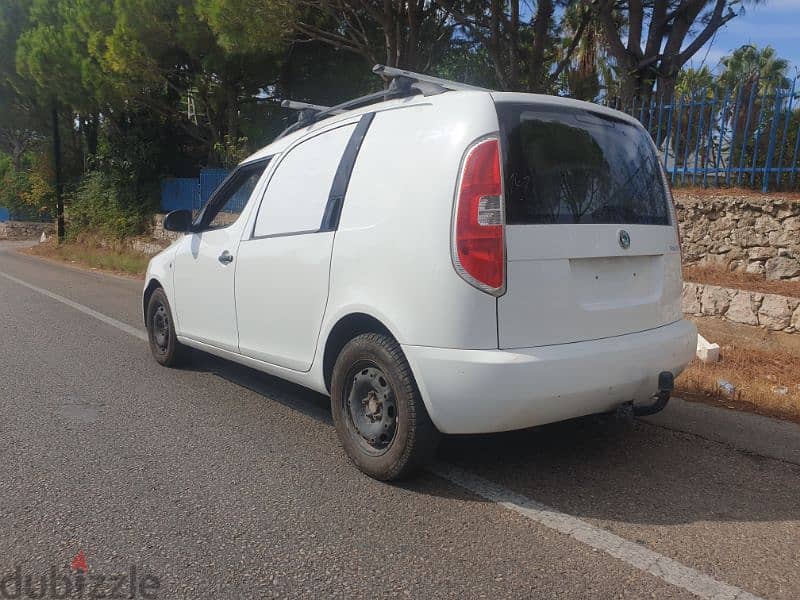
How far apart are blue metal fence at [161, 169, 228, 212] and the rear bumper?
1559 cm

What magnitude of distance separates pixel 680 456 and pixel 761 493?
499 mm

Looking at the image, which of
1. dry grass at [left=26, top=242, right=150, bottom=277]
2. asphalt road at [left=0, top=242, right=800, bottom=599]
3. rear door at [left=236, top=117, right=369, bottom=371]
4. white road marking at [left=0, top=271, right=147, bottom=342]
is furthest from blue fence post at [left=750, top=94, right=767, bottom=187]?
dry grass at [left=26, top=242, right=150, bottom=277]

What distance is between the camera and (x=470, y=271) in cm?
296

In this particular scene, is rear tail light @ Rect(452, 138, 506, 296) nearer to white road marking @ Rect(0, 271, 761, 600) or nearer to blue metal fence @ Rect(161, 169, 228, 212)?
white road marking @ Rect(0, 271, 761, 600)

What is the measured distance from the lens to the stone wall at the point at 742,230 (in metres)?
7.03

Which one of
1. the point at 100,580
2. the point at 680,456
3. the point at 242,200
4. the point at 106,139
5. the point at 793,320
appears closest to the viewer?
the point at 100,580

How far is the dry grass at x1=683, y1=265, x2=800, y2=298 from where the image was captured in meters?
6.71

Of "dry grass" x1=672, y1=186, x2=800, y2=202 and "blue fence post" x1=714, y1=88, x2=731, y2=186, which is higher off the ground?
"blue fence post" x1=714, y1=88, x2=731, y2=186

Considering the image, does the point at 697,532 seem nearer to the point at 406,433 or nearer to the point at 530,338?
the point at 530,338

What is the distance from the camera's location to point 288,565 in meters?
2.60

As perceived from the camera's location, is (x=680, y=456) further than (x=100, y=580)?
Yes

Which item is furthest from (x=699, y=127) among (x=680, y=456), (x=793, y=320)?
(x=680, y=456)

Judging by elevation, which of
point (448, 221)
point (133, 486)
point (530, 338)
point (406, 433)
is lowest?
point (133, 486)

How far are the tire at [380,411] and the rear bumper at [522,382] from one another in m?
0.09
